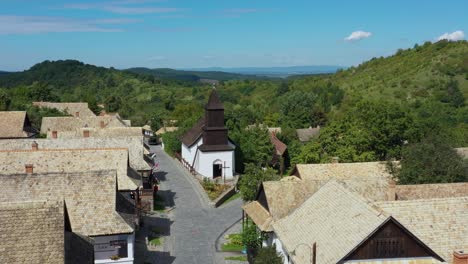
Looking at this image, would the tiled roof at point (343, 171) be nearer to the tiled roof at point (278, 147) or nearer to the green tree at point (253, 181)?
the green tree at point (253, 181)

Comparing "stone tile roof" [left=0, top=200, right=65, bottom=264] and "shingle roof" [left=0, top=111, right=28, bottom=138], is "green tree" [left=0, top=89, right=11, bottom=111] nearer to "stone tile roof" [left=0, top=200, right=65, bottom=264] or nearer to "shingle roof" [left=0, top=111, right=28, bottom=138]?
"shingle roof" [left=0, top=111, right=28, bottom=138]

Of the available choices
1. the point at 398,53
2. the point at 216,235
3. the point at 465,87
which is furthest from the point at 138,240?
the point at 398,53

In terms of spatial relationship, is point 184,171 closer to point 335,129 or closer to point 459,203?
point 335,129

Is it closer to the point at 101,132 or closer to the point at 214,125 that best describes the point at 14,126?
the point at 101,132

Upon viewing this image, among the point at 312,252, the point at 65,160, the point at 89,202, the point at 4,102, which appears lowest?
the point at 312,252

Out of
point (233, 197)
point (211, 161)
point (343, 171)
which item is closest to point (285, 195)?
point (343, 171)

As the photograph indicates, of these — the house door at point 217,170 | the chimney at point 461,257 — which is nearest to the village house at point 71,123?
the house door at point 217,170
